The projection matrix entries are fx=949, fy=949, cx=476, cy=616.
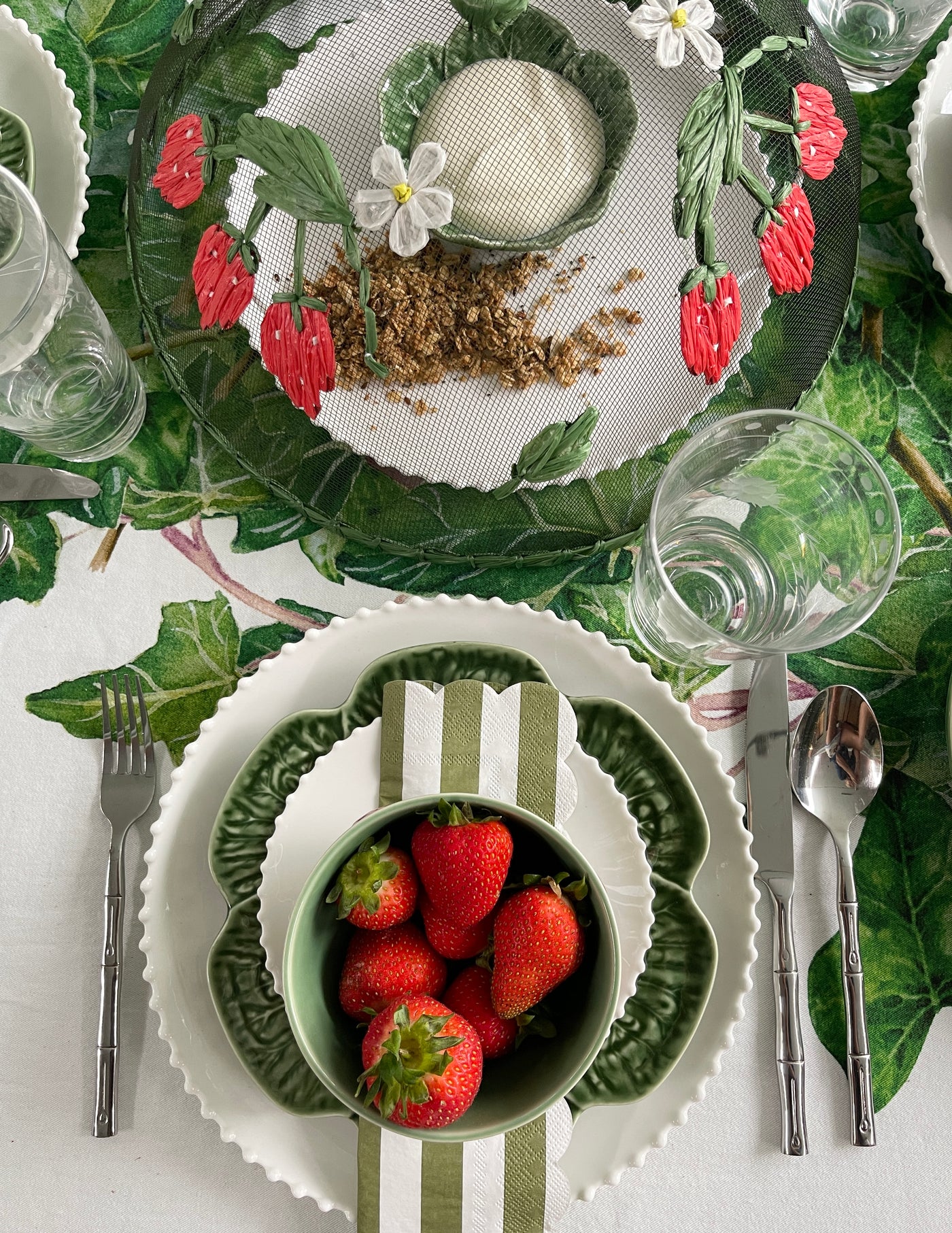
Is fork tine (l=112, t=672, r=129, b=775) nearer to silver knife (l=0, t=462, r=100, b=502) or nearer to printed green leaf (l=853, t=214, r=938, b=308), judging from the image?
silver knife (l=0, t=462, r=100, b=502)

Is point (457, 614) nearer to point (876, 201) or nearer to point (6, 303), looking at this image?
point (6, 303)

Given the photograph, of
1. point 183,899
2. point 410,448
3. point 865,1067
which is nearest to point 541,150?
point 410,448

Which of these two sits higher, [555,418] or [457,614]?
[555,418]

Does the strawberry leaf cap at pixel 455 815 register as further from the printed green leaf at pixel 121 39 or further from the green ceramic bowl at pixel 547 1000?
the printed green leaf at pixel 121 39

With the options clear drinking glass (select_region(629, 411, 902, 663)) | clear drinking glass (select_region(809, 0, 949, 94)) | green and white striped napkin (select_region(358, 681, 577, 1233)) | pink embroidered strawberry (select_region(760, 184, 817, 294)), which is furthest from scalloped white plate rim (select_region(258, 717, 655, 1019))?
clear drinking glass (select_region(809, 0, 949, 94))

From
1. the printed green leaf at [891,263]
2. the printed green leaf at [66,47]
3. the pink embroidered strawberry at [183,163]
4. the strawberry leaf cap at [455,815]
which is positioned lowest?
the strawberry leaf cap at [455,815]

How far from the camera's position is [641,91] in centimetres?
59

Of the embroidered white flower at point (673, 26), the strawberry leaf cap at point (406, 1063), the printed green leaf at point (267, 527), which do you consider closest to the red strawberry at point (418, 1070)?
the strawberry leaf cap at point (406, 1063)

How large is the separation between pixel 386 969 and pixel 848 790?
1.16ft

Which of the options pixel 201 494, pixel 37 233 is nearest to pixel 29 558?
pixel 201 494

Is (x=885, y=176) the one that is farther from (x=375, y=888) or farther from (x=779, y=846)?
(x=375, y=888)

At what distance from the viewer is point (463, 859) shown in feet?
1.65

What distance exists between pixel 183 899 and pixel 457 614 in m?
0.25

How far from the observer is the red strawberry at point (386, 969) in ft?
1.71
